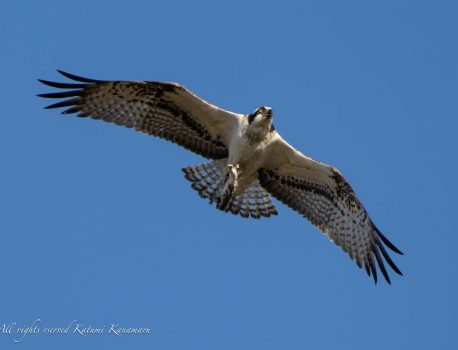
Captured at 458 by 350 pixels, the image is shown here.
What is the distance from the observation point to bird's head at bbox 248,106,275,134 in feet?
44.7

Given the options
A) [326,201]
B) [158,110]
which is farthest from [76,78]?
[326,201]

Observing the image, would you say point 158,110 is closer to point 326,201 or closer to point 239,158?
point 239,158

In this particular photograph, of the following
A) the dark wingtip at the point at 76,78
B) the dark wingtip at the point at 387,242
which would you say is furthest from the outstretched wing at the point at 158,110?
the dark wingtip at the point at 387,242

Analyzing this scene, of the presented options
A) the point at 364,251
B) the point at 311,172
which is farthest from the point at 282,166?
the point at 364,251

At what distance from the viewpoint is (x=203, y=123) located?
47.0ft

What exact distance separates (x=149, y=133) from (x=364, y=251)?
3.42 meters

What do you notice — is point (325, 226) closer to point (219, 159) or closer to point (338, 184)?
point (338, 184)

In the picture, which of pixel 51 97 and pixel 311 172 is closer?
pixel 51 97

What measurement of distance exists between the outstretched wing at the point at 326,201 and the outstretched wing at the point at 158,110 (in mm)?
850

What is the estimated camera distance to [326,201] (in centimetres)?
1487

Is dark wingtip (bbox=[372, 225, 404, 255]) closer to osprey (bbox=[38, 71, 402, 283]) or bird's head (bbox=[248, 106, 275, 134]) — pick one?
osprey (bbox=[38, 71, 402, 283])

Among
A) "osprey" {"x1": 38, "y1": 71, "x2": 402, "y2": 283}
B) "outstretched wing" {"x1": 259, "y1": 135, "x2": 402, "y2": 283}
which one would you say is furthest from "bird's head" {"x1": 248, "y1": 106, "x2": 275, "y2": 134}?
"outstretched wing" {"x1": 259, "y1": 135, "x2": 402, "y2": 283}

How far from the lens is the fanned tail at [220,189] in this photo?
48.2ft

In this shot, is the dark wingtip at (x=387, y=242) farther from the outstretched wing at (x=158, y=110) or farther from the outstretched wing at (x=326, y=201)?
the outstretched wing at (x=158, y=110)
